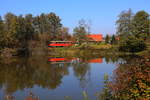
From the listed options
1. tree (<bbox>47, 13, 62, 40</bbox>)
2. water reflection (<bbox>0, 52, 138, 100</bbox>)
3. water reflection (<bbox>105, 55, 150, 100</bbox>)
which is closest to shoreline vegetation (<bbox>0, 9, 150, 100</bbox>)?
tree (<bbox>47, 13, 62, 40</bbox>)

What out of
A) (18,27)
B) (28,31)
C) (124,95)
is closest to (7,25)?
→ (18,27)

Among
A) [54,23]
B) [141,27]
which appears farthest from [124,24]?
[54,23]

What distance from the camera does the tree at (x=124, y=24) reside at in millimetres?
38806

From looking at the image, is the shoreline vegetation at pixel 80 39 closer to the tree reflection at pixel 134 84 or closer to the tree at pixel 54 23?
the tree at pixel 54 23

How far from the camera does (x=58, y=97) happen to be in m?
8.62

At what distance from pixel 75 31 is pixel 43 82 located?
38767 mm

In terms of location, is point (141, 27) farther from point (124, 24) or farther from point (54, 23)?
point (54, 23)

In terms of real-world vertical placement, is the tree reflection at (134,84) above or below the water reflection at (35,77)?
above

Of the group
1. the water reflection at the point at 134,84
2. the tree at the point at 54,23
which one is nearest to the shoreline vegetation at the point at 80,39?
the tree at the point at 54,23

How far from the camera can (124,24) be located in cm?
3900

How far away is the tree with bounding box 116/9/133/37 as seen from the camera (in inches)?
1528

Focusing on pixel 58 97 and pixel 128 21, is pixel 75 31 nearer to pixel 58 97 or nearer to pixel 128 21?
pixel 128 21

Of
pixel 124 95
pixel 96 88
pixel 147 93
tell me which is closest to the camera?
pixel 147 93

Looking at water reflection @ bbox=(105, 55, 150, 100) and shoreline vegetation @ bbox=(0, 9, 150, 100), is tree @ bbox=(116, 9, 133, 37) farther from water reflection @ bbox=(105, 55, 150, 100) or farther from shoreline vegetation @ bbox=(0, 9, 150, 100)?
water reflection @ bbox=(105, 55, 150, 100)
